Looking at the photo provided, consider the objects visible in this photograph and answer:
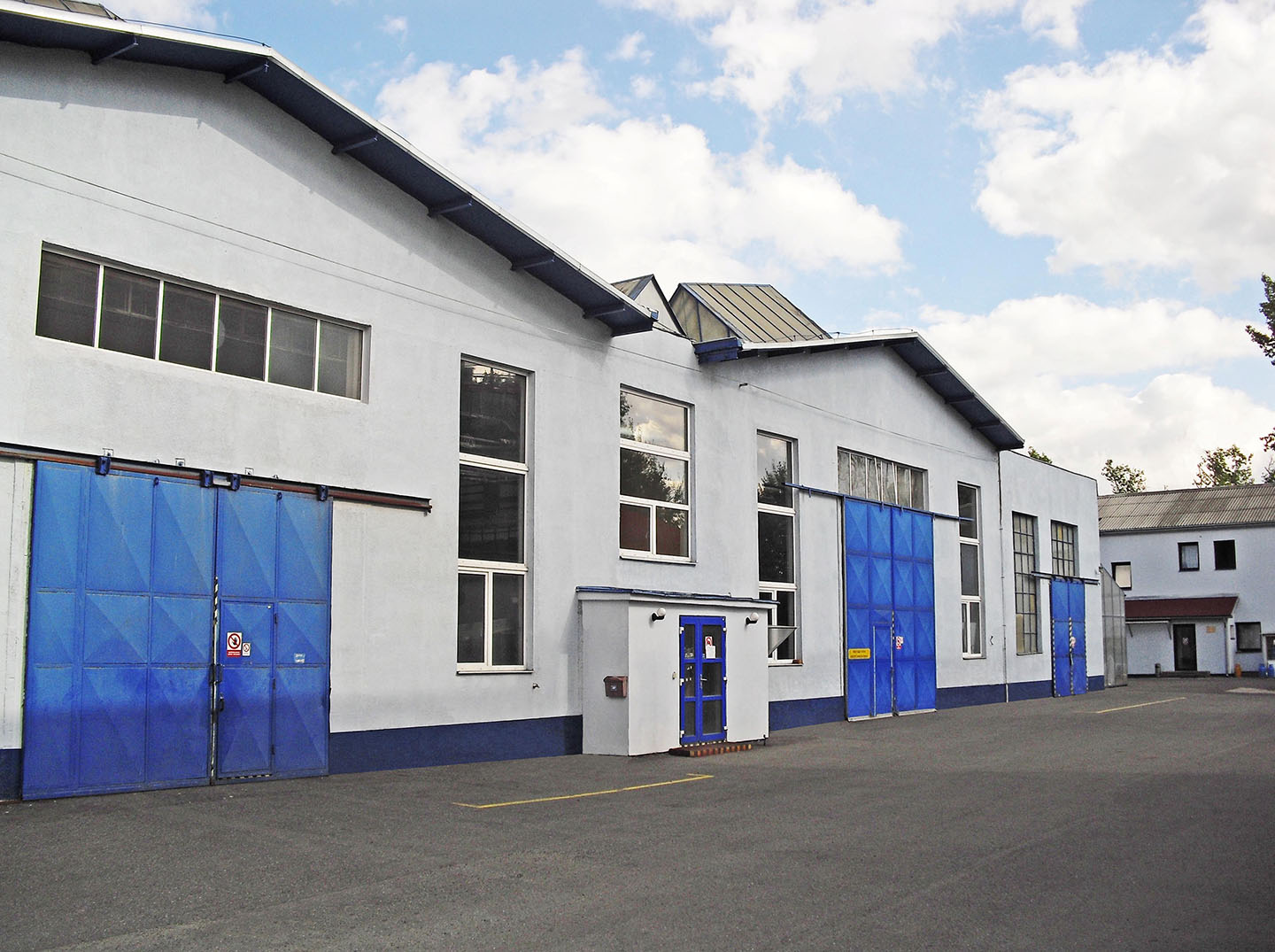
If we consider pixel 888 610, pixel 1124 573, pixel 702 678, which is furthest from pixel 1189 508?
pixel 702 678

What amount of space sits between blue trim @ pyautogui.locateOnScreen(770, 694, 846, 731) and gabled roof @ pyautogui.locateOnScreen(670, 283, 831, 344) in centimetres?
682

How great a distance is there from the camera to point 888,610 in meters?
25.2

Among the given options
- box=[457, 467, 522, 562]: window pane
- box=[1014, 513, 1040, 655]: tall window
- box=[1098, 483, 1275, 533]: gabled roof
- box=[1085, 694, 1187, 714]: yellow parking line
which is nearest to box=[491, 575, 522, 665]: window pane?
box=[457, 467, 522, 562]: window pane

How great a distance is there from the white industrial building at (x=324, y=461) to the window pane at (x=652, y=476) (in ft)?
0.18

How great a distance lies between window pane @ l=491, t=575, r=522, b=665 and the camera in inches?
645

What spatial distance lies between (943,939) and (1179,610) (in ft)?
165

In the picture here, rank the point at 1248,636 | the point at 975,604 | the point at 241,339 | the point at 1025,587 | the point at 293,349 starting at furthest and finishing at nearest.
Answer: the point at 1248,636
the point at 1025,587
the point at 975,604
the point at 293,349
the point at 241,339

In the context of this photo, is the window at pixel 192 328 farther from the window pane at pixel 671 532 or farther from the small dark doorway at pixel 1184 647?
the small dark doorway at pixel 1184 647

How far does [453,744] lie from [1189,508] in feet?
156

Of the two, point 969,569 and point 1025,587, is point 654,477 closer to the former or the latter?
point 969,569

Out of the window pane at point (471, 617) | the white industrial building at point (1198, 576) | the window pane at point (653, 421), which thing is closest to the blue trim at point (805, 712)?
the window pane at point (653, 421)

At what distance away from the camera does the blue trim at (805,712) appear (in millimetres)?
21594

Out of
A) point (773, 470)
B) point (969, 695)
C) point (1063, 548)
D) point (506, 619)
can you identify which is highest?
point (773, 470)

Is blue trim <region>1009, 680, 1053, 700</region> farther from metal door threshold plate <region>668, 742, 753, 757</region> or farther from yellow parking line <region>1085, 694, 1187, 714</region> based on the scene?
metal door threshold plate <region>668, 742, 753, 757</region>
